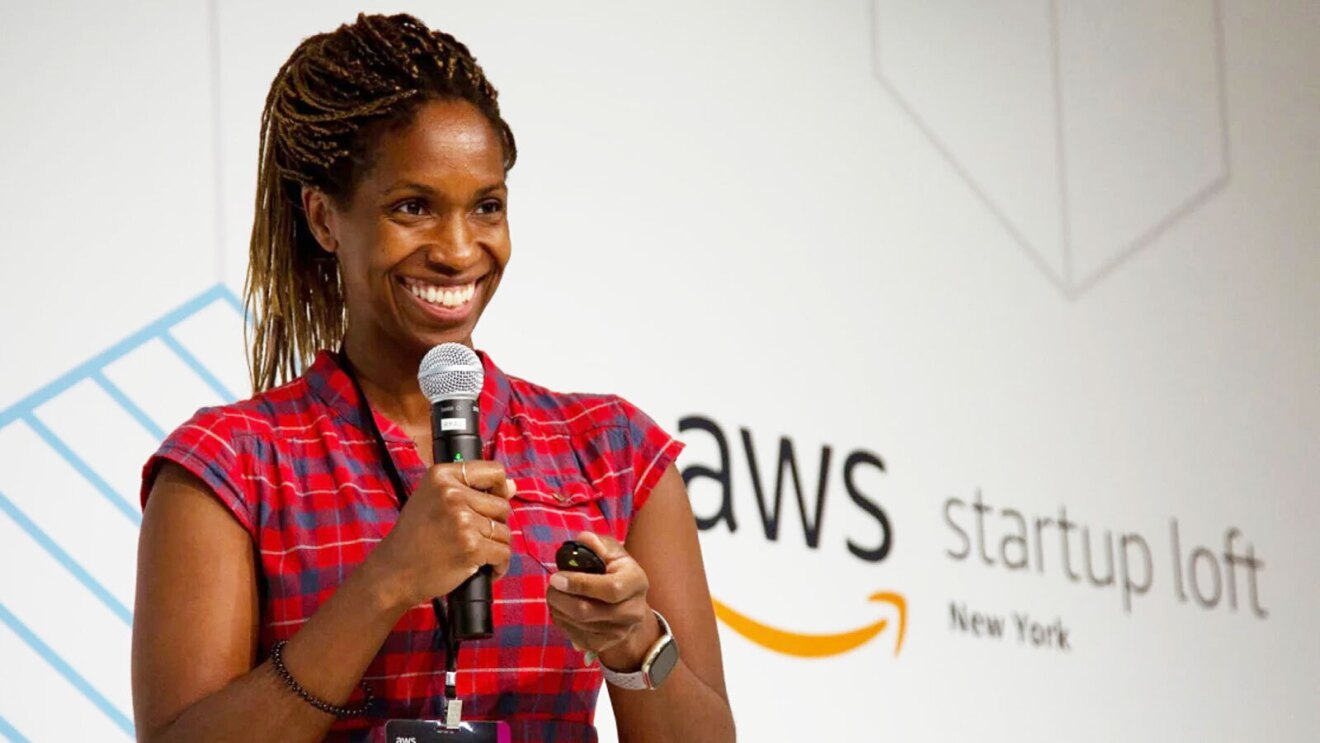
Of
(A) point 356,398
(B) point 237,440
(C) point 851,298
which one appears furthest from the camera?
(C) point 851,298

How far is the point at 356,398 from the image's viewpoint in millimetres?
1827

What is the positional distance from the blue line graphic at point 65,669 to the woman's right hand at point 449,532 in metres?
1.00

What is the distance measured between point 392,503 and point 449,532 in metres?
0.26

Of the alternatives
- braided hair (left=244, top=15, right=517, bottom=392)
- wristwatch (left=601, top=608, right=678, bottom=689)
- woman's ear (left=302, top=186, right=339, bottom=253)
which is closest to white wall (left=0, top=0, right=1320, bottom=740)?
braided hair (left=244, top=15, right=517, bottom=392)

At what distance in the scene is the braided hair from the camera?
182cm

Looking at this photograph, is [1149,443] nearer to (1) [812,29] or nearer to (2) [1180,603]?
(2) [1180,603]

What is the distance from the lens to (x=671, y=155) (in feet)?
10.2

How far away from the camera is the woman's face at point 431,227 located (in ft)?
5.82

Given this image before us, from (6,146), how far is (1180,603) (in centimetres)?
239

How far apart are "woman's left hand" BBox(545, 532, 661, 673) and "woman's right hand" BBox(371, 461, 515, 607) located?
0.18 feet

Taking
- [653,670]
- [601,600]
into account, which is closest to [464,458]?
[601,600]

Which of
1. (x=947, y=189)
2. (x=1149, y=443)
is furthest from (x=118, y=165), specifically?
(x=1149, y=443)

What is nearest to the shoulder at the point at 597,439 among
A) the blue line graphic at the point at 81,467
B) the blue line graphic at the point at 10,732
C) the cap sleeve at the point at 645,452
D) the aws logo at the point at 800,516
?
the cap sleeve at the point at 645,452

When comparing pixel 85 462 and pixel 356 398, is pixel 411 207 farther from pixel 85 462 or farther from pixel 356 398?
pixel 85 462
